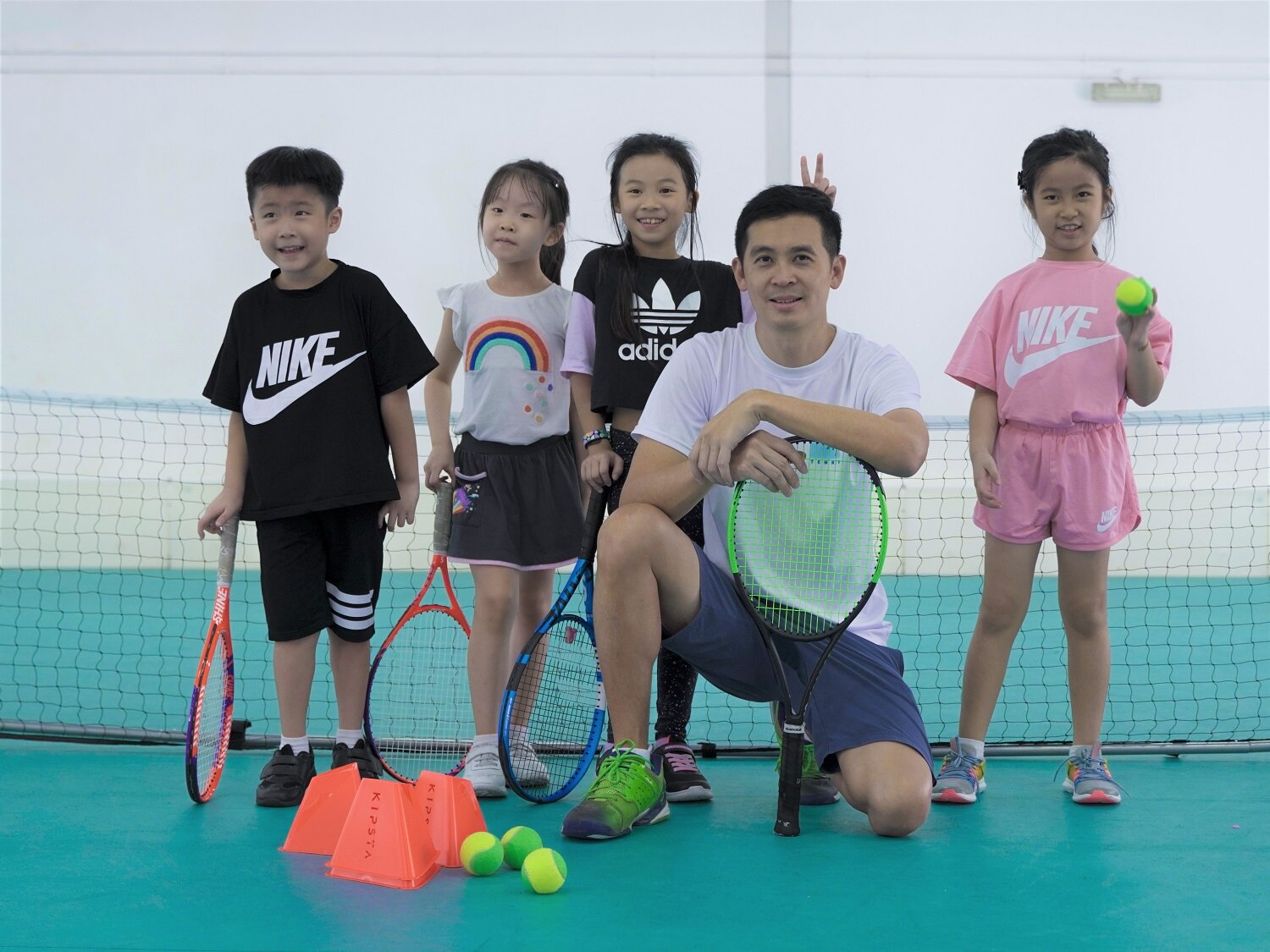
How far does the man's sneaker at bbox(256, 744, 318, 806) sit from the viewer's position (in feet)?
7.47

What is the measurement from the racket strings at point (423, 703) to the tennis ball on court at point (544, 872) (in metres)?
0.75

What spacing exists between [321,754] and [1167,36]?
5753 millimetres

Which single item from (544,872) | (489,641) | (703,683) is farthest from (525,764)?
(703,683)

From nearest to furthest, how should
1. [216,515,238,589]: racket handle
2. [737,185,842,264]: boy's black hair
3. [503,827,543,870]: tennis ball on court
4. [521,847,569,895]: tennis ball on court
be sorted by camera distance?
[521,847,569,895]: tennis ball on court, [503,827,543,870]: tennis ball on court, [737,185,842,264]: boy's black hair, [216,515,238,589]: racket handle

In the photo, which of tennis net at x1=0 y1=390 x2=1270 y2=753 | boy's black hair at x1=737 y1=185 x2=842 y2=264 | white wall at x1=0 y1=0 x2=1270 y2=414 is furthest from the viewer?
white wall at x1=0 y1=0 x2=1270 y2=414

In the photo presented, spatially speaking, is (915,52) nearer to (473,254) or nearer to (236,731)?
(473,254)

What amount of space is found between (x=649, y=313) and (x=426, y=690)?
40.1 inches

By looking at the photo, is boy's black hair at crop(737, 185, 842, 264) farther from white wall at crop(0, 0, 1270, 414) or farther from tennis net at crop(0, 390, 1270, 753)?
white wall at crop(0, 0, 1270, 414)

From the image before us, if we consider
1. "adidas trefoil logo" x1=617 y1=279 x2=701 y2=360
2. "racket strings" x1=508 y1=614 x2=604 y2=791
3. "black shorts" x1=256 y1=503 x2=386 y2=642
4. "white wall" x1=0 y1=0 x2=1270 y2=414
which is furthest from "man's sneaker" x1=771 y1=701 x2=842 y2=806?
"white wall" x1=0 y1=0 x2=1270 y2=414

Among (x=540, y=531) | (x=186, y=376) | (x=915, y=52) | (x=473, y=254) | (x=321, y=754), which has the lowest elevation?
(x=321, y=754)

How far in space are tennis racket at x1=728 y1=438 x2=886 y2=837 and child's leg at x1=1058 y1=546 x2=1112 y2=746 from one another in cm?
49

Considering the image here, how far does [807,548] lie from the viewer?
2.12m

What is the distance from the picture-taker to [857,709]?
2.08m

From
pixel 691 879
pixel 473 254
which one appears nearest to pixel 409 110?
pixel 473 254
